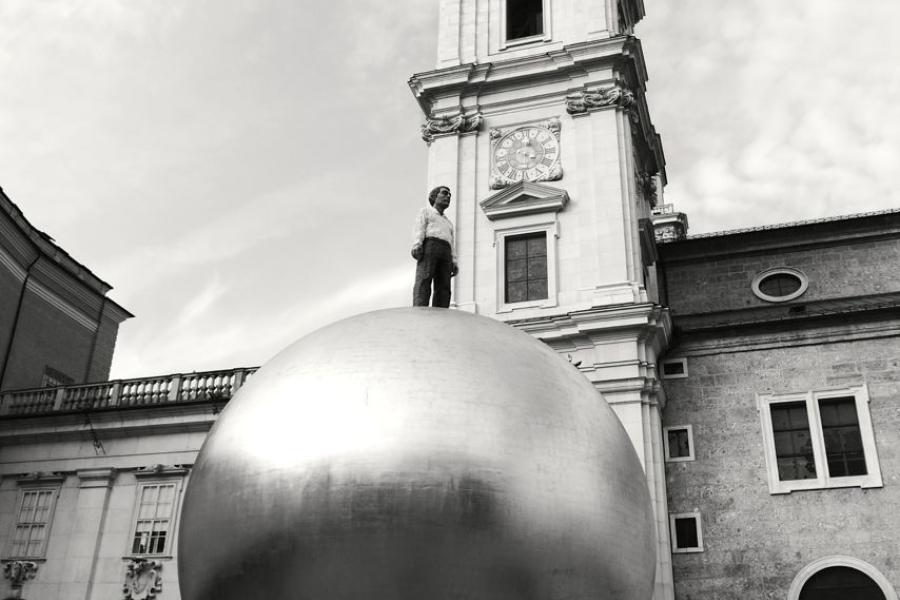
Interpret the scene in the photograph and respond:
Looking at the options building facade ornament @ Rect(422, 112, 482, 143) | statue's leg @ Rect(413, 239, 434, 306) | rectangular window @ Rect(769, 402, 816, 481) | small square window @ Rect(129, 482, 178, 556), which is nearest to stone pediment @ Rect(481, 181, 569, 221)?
building facade ornament @ Rect(422, 112, 482, 143)

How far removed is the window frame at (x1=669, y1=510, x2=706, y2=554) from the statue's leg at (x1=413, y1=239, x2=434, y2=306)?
602 inches

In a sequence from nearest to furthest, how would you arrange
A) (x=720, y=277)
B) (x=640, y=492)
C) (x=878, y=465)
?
(x=640, y=492) < (x=878, y=465) < (x=720, y=277)

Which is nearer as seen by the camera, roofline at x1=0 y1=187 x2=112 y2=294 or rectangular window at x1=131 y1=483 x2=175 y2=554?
rectangular window at x1=131 y1=483 x2=175 y2=554

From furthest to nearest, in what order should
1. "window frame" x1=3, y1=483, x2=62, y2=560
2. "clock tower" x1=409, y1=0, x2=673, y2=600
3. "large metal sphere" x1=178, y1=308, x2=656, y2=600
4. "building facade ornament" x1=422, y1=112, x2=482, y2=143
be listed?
"building facade ornament" x1=422, y1=112, x2=482, y2=143, "window frame" x1=3, y1=483, x2=62, y2=560, "clock tower" x1=409, y1=0, x2=673, y2=600, "large metal sphere" x1=178, y1=308, x2=656, y2=600

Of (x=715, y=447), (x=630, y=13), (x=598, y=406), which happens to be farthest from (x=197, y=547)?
(x=630, y=13)

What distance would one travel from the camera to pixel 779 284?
87.7ft

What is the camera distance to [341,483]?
5.53 meters

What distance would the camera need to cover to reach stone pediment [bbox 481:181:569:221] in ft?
84.7

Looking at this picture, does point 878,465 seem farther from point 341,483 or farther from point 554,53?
point 341,483

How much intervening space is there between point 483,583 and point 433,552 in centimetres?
35

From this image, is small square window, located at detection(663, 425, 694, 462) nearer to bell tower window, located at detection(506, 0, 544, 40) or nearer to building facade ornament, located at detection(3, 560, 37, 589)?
bell tower window, located at detection(506, 0, 544, 40)

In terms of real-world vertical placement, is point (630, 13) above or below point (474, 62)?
above

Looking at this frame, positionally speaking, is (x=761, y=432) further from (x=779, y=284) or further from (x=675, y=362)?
(x=779, y=284)

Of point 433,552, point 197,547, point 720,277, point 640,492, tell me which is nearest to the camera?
point 433,552
